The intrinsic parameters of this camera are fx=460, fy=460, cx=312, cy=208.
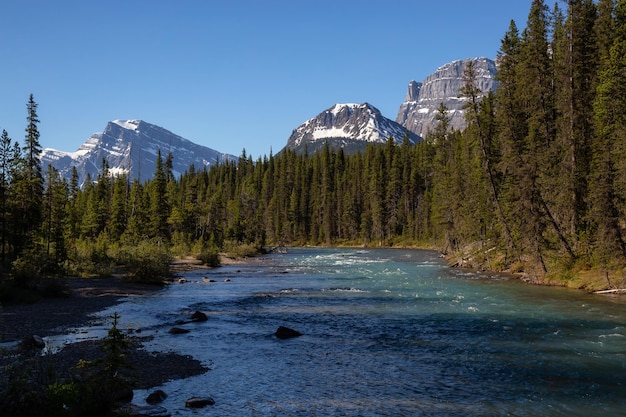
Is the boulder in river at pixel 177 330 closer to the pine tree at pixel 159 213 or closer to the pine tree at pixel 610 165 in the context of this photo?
the pine tree at pixel 610 165

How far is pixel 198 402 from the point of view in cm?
1250

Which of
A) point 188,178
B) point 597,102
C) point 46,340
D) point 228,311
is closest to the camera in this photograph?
point 46,340

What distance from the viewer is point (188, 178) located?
193 meters

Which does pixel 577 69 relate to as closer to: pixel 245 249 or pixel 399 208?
pixel 245 249

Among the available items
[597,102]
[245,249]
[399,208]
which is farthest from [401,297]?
[399,208]

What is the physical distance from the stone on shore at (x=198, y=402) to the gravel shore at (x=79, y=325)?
5.21 ft

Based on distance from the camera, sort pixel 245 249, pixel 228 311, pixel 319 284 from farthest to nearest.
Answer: pixel 245 249, pixel 319 284, pixel 228 311

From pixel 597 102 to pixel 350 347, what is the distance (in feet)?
108

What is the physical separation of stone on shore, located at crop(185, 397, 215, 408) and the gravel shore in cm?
159

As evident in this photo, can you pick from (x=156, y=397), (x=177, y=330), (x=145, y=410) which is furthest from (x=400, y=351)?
(x=177, y=330)

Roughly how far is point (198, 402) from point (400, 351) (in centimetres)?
888

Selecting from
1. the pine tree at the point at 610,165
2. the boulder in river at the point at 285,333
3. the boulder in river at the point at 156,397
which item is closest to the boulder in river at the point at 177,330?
the boulder in river at the point at 285,333

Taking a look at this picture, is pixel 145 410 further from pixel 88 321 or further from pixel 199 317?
pixel 88 321

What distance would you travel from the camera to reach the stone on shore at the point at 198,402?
12.5 meters
